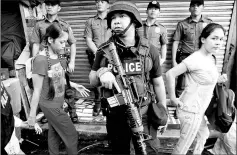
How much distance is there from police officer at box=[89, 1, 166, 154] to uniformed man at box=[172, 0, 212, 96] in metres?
2.55

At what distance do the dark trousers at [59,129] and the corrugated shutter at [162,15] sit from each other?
2772 millimetres

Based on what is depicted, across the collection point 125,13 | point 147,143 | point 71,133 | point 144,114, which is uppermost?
point 125,13

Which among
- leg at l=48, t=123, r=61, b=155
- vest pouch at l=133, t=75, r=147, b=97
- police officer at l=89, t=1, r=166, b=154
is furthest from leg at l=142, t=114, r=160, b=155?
leg at l=48, t=123, r=61, b=155

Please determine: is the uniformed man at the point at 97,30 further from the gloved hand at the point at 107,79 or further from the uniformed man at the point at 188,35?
the gloved hand at the point at 107,79

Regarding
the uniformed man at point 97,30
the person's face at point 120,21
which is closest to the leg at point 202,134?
the person's face at point 120,21

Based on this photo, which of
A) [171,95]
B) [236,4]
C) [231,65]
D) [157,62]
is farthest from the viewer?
[231,65]

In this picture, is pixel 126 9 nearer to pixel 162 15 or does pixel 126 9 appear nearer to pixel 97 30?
pixel 97 30

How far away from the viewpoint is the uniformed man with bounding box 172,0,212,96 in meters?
4.65

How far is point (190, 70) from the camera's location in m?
2.78

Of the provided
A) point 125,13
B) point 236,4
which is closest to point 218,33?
point 125,13

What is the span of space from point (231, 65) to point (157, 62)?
12.9ft

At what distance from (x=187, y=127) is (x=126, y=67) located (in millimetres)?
1414

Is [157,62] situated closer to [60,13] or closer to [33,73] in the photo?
[33,73]

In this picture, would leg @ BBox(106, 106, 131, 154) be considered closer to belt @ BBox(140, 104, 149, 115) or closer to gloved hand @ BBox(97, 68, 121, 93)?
belt @ BBox(140, 104, 149, 115)
